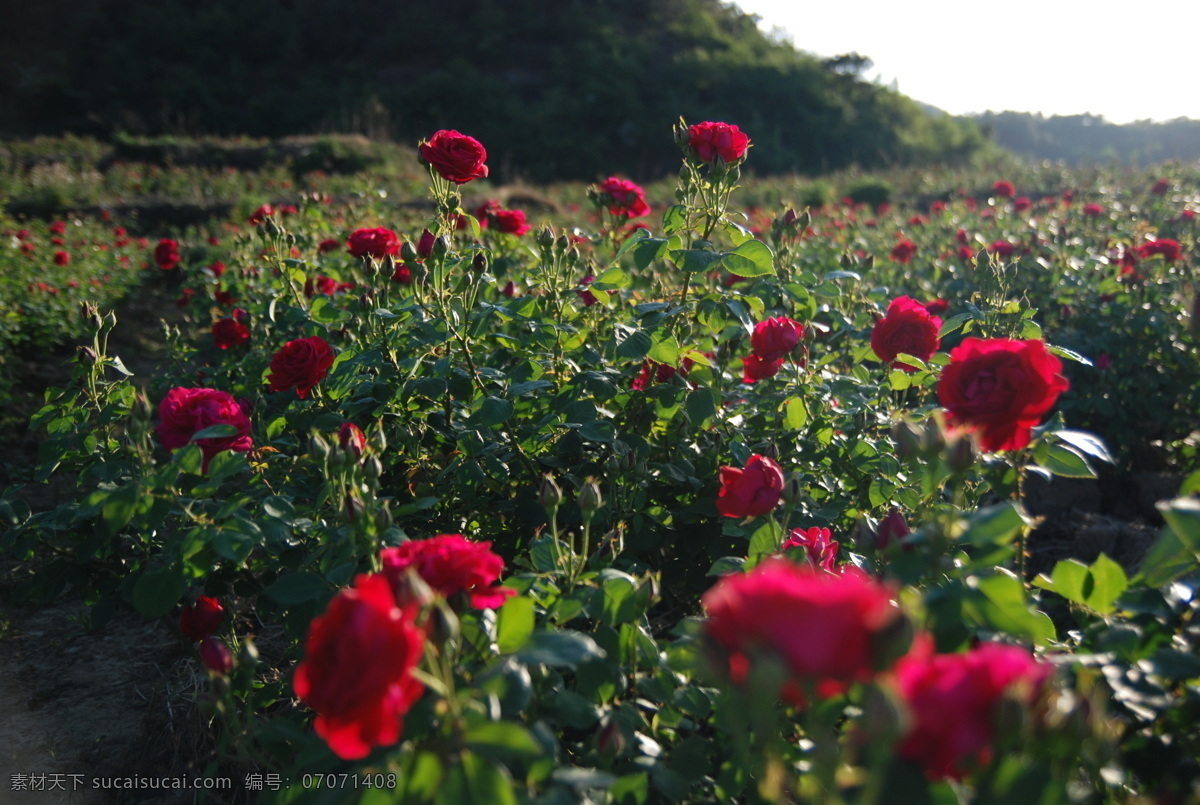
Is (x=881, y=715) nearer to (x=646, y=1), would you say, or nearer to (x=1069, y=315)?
(x=1069, y=315)

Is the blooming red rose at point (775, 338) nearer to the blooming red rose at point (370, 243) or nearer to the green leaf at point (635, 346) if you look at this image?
the green leaf at point (635, 346)

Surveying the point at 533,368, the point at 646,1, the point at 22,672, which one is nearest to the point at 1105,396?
the point at 533,368

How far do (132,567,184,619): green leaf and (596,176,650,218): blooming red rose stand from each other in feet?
5.10

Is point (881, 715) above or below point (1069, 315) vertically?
above

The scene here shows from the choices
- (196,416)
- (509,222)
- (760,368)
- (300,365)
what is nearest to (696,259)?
(760,368)

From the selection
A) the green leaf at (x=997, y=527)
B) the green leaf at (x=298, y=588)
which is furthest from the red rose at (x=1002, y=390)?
the green leaf at (x=298, y=588)

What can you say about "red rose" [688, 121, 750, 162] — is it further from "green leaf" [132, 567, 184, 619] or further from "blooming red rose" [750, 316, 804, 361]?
→ "green leaf" [132, 567, 184, 619]

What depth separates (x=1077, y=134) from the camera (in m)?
33.0

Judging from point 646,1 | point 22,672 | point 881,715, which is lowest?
point 22,672

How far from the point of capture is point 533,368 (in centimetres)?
170

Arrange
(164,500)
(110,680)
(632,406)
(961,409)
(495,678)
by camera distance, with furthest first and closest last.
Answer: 1. (110,680)
2. (632,406)
3. (164,500)
4. (961,409)
5. (495,678)

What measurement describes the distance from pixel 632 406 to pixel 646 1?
90.5ft

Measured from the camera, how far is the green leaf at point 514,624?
2.77 feet

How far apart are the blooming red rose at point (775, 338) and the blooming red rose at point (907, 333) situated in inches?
7.1
